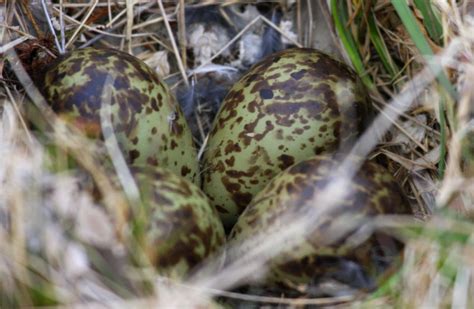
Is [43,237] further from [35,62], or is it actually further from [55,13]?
[55,13]

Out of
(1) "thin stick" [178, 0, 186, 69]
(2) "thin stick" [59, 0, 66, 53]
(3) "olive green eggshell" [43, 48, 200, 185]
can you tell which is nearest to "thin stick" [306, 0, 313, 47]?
(1) "thin stick" [178, 0, 186, 69]

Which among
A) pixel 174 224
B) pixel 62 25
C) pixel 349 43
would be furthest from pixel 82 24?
pixel 174 224

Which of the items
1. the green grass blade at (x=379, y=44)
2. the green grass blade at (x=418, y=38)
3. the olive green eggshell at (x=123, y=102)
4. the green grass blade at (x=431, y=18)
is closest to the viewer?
the green grass blade at (x=418, y=38)

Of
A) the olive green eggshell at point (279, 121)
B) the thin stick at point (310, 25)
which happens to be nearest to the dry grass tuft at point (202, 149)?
the thin stick at point (310, 25)

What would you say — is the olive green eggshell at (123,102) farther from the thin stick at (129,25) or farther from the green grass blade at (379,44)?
the green grass blade at (379,44)

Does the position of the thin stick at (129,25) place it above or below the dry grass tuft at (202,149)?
above

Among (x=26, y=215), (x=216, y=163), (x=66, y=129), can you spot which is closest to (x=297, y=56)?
(x=216, y=163)

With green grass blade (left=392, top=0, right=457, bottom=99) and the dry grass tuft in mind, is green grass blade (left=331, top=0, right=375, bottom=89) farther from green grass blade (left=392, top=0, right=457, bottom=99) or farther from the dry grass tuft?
green grass blade (left=392, top=0, right=457, bottom=99)
